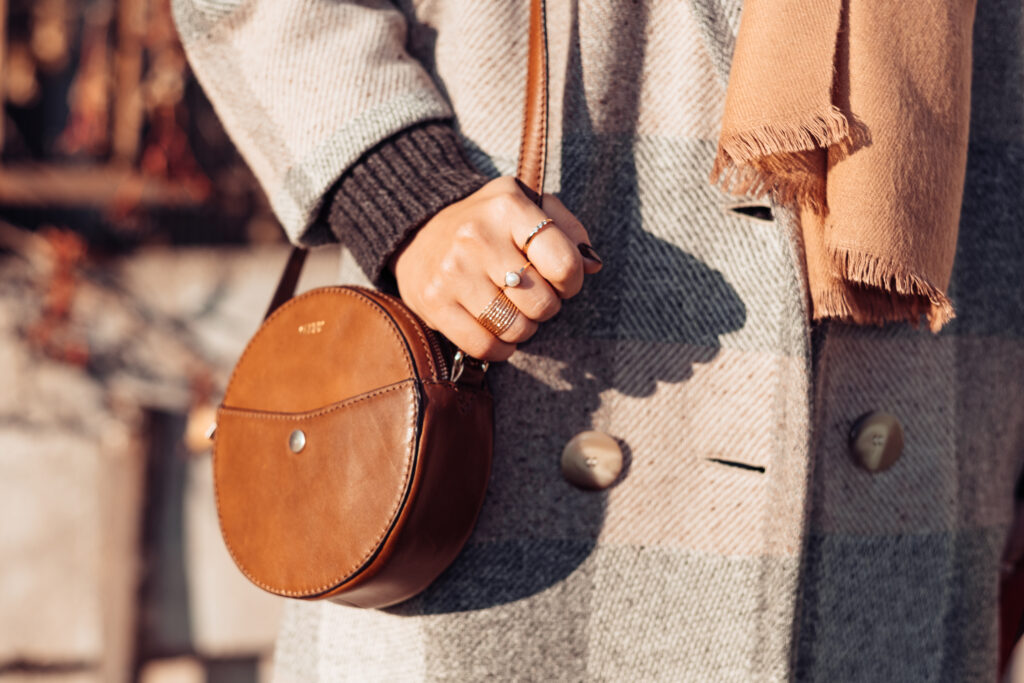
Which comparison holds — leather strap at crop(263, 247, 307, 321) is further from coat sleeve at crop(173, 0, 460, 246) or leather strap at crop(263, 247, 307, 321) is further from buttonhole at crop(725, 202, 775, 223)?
buttonhole at crop(725, 202, 775, 223)

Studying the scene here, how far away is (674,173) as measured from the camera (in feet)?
2.77

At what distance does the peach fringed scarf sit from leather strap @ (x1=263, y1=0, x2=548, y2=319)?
0.59 feet

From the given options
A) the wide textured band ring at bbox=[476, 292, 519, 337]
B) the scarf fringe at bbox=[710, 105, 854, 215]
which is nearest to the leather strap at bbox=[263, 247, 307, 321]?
the wide textured band ring at bbox=[476, 292, 519, 337]

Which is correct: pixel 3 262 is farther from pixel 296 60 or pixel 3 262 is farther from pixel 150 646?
pixel 296 60

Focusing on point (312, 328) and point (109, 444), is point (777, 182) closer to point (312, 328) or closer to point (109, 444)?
point (312, 328)

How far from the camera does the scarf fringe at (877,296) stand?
0.74 metres

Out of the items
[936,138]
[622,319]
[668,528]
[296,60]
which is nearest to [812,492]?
[668,528]

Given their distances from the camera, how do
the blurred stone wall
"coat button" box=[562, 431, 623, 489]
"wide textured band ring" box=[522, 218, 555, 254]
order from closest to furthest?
"wide textured band ring" box=[522, 218, 555, 254]
"coat button" box=[562, 431, 623, 489]
the blurred stone wall

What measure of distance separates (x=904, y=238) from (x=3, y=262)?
2.27m

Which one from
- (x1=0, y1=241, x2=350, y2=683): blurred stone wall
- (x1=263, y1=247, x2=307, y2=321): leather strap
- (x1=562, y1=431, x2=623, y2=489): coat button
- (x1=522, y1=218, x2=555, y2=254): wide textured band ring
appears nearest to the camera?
(x1=522, y1=218, x2=555, y2=254): wide textured band ring

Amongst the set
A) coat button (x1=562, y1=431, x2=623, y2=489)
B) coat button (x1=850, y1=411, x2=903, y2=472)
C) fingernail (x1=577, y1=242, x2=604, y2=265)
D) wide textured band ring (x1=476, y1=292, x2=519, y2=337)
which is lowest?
coat button (x1=562, y1=431, x2=623, y2=489)

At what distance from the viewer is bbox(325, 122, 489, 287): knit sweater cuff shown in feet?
2.55

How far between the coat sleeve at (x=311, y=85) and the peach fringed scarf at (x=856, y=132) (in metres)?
0.34

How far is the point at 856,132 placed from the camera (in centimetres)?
75
